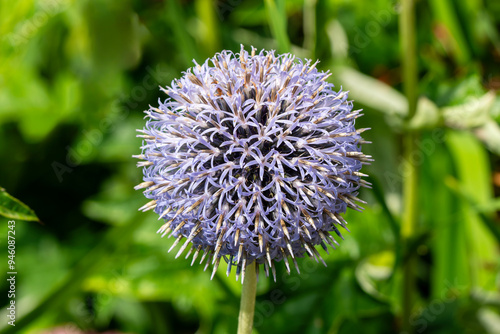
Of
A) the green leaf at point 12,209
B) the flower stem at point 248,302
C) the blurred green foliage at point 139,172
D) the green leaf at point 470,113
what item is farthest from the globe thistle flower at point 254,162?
the green leaf at point 470,113

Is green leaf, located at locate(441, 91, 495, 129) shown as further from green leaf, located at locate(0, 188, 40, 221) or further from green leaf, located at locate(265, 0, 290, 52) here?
green leaf, located at locate(0, 188, 40, 221)

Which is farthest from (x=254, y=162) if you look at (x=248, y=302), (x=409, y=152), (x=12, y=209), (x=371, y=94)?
(x=371, y=94)

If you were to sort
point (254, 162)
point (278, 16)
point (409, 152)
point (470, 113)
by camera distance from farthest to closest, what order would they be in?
point (409, 152), point (470, 113), point (278, 16), point (254, 162)

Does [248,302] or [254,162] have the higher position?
[254,162]

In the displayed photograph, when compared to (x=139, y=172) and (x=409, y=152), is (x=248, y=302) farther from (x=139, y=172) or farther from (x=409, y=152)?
(x=139, y=172)

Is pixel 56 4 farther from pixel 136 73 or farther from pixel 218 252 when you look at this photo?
pixel 218 252

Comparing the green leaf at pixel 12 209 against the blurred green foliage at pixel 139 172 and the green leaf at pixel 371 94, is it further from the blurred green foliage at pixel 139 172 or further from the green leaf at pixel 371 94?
the green leaf at pixel 371 94

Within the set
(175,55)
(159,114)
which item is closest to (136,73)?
(175,55)
